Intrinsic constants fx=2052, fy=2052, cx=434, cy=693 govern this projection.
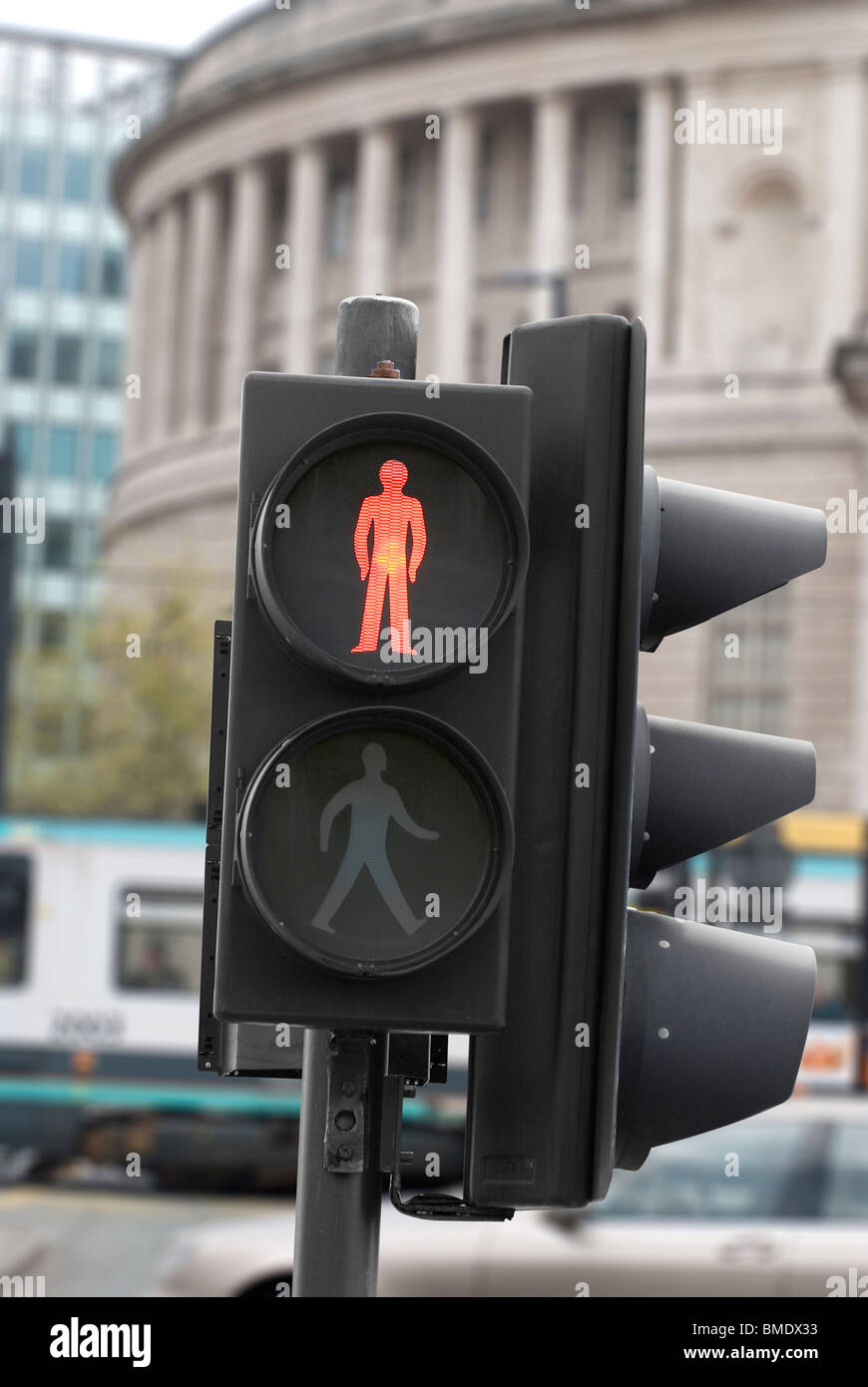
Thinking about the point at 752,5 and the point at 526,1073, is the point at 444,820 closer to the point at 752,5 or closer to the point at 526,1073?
the point at 526,1073

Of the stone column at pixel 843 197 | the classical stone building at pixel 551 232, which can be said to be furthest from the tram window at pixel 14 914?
the stone column at pixel 843 197

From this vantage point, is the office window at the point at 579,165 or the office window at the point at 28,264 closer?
the office window at the point at 579,165

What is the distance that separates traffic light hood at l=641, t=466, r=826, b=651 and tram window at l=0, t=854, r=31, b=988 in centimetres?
1703

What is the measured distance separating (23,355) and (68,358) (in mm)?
2125

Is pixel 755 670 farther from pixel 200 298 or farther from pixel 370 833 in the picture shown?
pixel 370 833

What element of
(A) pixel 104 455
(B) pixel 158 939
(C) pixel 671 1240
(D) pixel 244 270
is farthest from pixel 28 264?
(C) pixel 671 1240

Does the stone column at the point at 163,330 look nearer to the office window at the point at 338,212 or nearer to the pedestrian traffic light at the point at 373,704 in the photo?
the office window at the point at 338,212

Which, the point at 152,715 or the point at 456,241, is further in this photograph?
A: the point at 456,241

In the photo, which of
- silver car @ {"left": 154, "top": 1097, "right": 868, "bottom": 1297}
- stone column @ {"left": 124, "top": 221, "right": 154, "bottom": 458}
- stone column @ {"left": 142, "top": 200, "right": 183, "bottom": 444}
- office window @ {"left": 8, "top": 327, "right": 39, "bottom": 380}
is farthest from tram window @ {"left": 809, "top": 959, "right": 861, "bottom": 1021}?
office window @ {"left": 8, "top": 327, "right": 39, "bottom": 380}

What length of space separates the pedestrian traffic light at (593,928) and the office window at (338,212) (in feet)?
200

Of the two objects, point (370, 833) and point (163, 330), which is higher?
point (163, 330)

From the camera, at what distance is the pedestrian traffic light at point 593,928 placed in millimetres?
2188

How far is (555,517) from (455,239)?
57304mm

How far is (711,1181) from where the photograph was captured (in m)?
8.88
